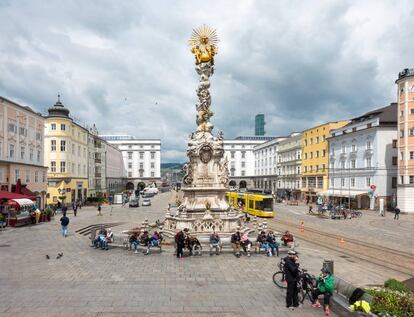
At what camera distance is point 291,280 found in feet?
36.9

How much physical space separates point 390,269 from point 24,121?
46.1 meters

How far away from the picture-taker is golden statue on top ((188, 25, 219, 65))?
29953 mm

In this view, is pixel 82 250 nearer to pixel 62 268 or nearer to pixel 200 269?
pixel 62 268

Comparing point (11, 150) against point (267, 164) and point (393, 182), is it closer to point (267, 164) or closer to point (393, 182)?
point (393, 182)

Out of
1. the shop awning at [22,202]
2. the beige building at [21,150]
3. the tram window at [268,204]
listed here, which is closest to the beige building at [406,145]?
the tram window at [268,204]

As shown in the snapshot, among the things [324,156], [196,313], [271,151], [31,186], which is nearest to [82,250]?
[196,313]

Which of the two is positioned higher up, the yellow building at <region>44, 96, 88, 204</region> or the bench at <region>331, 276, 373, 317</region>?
the yellow building at <region>44, 96, 88, 204</region>

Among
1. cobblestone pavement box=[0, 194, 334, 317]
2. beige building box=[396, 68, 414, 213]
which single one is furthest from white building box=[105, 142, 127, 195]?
cobblestone pavement box=[0, 194, 334, 317]

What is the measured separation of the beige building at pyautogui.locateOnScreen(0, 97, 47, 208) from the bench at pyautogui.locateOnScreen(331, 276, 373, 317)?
39.7 metres

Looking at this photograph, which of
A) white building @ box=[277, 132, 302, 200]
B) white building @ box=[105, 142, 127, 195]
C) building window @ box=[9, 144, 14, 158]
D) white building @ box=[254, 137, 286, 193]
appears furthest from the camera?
white building @ box=[254, 137, 286, 193]

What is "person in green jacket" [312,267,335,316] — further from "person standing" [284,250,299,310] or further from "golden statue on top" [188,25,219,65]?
"golden statue on top" [188,25,219,65]

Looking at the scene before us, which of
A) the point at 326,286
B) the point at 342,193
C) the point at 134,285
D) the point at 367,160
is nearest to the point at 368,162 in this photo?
the point at 367,160

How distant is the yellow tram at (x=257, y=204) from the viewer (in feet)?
142

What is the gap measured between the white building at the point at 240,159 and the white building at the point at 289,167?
1255 inches
